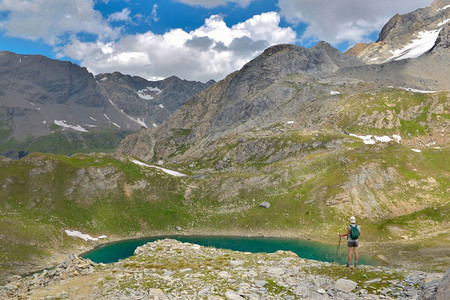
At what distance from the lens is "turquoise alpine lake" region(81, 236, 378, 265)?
84188 millimetres

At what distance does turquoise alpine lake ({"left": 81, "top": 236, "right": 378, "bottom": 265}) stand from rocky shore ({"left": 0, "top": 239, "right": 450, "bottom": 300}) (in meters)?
56.0

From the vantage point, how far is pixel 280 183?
129 meters

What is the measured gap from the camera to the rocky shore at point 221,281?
20.0 m

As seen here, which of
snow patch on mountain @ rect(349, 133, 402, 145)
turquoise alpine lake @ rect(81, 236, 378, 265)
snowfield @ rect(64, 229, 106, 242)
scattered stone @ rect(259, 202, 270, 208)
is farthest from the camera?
snow patch on mountain @ rect(349, 133, 402, 145)

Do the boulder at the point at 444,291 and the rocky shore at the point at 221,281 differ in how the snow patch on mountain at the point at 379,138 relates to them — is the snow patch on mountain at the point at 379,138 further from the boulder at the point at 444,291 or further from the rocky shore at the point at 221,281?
the boulder at the point at 444,291

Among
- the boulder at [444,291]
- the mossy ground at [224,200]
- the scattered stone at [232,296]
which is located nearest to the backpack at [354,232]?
the scattered stone at [232,296]

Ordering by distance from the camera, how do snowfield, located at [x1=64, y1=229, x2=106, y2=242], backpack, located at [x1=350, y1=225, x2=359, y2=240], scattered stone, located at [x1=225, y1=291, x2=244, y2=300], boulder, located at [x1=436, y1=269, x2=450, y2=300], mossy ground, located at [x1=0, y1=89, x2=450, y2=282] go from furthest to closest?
snowfield, located at [x1=64, y1=229, x2=106, y2=242] < mossy ground, located at [x1=0, y1=89, x2=450, y2=282] < backpack, located at [x1=350, y1=225, x2=359, y2=240] < scattered stone, located at [x1=225, y1=291, x2=244, y2=300] < boulder, located at [x1=436, y1=269, x2=450, y2=300]

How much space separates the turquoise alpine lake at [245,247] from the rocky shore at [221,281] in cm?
5605

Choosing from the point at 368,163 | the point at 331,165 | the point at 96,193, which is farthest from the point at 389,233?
the point at 96,193

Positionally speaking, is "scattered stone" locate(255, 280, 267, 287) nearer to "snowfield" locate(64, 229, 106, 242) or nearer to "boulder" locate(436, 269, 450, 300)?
"boulder" locate(436, 269, 450, 300)

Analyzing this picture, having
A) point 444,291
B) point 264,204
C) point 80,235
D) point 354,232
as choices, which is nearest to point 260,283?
point 354,232

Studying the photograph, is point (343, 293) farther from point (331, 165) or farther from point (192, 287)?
point (331, 165)

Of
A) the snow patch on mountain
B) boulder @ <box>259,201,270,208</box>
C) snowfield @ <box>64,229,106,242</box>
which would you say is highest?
the snow patch on mountain

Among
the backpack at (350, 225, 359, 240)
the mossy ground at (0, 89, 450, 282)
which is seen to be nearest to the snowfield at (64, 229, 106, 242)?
the mossy ground at (0, 89, 450, 282)
